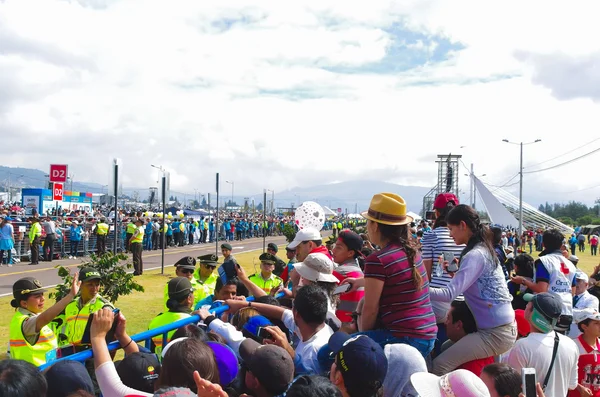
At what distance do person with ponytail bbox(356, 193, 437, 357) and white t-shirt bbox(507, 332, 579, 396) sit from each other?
0.63m

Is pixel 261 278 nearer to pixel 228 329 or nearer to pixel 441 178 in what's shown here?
pixel 228 329

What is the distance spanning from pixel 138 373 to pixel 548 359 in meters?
2.61

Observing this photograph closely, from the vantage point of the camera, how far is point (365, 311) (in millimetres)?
3463

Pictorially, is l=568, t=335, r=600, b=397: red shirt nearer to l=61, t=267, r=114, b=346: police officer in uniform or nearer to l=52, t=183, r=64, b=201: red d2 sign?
l=61, t=267, r=114, b=346: police officer in uniform

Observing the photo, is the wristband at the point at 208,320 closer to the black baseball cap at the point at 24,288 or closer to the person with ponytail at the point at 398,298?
the person with ponytail at the point at 398,298

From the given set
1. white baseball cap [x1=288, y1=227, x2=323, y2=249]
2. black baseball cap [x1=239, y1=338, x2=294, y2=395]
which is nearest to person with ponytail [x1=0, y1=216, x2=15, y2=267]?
white baseball cap [x1=288, y1=227, x2=323, y2=249]


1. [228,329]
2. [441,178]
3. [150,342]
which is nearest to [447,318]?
[228,329]

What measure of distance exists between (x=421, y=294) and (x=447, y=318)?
2.59ft

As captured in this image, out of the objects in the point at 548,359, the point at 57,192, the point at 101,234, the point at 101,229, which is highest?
the point at 57,192

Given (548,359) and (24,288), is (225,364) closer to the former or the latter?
(548,359)

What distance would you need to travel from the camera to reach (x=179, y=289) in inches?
190

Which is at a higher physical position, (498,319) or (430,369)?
(498,319)

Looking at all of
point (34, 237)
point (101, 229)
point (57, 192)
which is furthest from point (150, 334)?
point (57, 192)

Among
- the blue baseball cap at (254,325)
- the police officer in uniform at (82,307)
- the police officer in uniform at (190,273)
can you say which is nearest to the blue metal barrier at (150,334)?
the blue baseball cap at (254,325)
